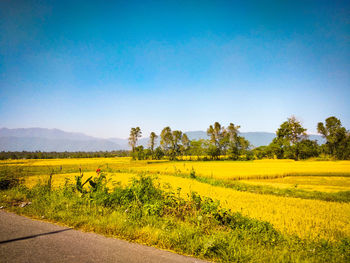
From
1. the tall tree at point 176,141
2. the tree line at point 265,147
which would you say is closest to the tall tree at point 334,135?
the tree line at point 265,147

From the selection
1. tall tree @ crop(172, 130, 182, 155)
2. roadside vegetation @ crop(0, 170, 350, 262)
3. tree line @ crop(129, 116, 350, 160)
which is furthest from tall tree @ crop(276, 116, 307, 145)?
roadside vegetation @ crop(0, 170, 350, 262)

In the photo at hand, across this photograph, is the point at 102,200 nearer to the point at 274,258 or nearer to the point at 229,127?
the point at 274,258

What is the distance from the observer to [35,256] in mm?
3912

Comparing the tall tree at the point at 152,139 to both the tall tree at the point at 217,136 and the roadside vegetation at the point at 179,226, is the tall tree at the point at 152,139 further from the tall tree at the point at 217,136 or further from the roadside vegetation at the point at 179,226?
the roadside vegetation at the point at 179,226

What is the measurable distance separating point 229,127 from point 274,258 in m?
86.9

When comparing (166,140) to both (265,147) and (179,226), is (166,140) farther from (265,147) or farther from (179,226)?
(179,226)

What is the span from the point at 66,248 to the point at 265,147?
292 feet

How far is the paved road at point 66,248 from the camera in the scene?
3.89 meters

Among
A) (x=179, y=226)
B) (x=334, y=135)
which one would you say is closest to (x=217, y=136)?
(x=334, y=135)

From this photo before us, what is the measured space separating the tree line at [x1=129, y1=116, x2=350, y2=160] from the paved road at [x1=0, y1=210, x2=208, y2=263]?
72.5 meters

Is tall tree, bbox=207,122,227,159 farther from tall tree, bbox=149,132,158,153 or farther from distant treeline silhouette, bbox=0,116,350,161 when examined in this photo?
tall tree, bbox=149,132,158,153

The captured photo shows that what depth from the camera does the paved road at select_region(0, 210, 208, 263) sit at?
3.89 metres

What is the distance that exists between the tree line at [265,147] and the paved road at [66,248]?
72457 millimetres

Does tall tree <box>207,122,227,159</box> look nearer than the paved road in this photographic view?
No
